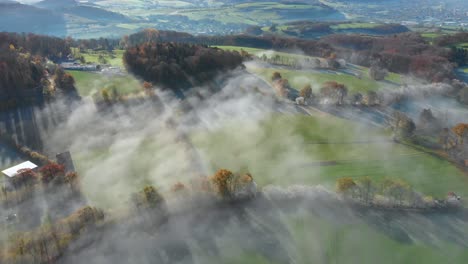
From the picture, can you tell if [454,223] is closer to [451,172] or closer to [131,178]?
[451,172]

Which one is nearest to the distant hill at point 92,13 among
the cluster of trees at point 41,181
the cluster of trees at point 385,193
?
the cluster of trees at point 41,181

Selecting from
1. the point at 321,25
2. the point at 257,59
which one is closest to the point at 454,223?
the point at 257,59

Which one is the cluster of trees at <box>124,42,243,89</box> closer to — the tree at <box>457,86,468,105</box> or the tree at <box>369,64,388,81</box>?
the tree at <box>369,64,388,81</box>

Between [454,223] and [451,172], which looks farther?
[451,172]

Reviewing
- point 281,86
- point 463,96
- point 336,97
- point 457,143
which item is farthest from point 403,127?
point 281,86

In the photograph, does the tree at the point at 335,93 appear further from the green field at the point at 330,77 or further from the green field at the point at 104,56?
the green field at the point at 104,56

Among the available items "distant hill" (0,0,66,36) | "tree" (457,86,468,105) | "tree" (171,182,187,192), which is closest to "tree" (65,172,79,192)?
"tree" (171,182,187,192)
